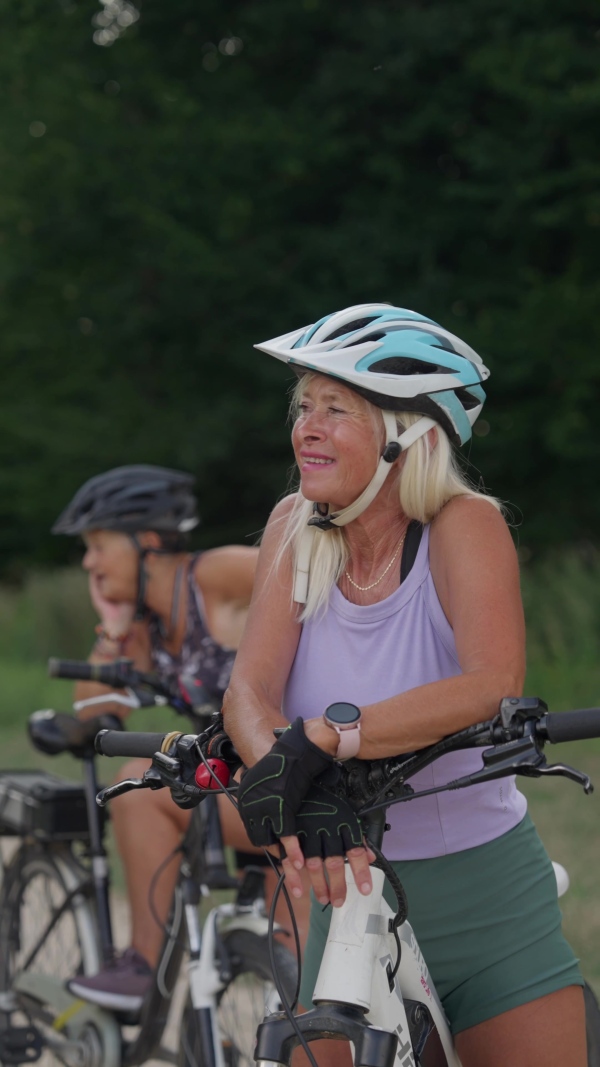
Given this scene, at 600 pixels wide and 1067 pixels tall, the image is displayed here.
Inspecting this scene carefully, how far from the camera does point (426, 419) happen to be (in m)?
2.52

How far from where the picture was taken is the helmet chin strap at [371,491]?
2.50 meters

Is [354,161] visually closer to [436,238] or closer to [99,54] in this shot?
[436,238]

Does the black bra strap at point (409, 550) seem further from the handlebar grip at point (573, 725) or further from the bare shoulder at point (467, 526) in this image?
the handlebar grip at point (573, 725)

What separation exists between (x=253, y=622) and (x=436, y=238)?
54.1ft

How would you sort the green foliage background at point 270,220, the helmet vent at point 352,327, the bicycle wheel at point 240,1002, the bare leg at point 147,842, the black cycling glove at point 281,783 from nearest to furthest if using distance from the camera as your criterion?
the black cycling glove at point 281,783 < the helmet vent at point 352,327 < the bicycle wheel at point 240,1002 < the bare leg at point 147,842 < the green foliage background at point 270,220

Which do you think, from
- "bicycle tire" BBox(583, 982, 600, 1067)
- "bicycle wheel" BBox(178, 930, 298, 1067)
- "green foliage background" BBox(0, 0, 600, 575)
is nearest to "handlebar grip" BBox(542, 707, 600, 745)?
"bicycle tire" BBox(583, 982, 600, 1067)

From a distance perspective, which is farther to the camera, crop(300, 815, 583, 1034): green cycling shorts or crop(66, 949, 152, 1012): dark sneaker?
crop(66, 949, 152, 1012): dark sneaker

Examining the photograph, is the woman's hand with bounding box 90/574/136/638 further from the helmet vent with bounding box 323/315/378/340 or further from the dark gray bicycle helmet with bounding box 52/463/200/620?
the helmet vent with bounding box 323/315/378/340

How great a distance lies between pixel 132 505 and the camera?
455 cm

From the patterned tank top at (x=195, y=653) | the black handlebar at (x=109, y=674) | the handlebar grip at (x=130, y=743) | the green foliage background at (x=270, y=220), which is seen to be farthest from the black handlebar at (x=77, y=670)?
the green foliage background at (x=270, y=220)

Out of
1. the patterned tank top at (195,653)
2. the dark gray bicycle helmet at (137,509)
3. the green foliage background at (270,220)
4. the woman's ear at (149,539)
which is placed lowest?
the patterned tank top at (195,653)

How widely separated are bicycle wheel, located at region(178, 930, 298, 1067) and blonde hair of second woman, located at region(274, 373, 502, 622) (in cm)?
127

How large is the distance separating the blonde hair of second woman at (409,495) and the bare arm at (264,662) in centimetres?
4

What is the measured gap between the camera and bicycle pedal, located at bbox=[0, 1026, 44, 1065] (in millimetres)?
4582
